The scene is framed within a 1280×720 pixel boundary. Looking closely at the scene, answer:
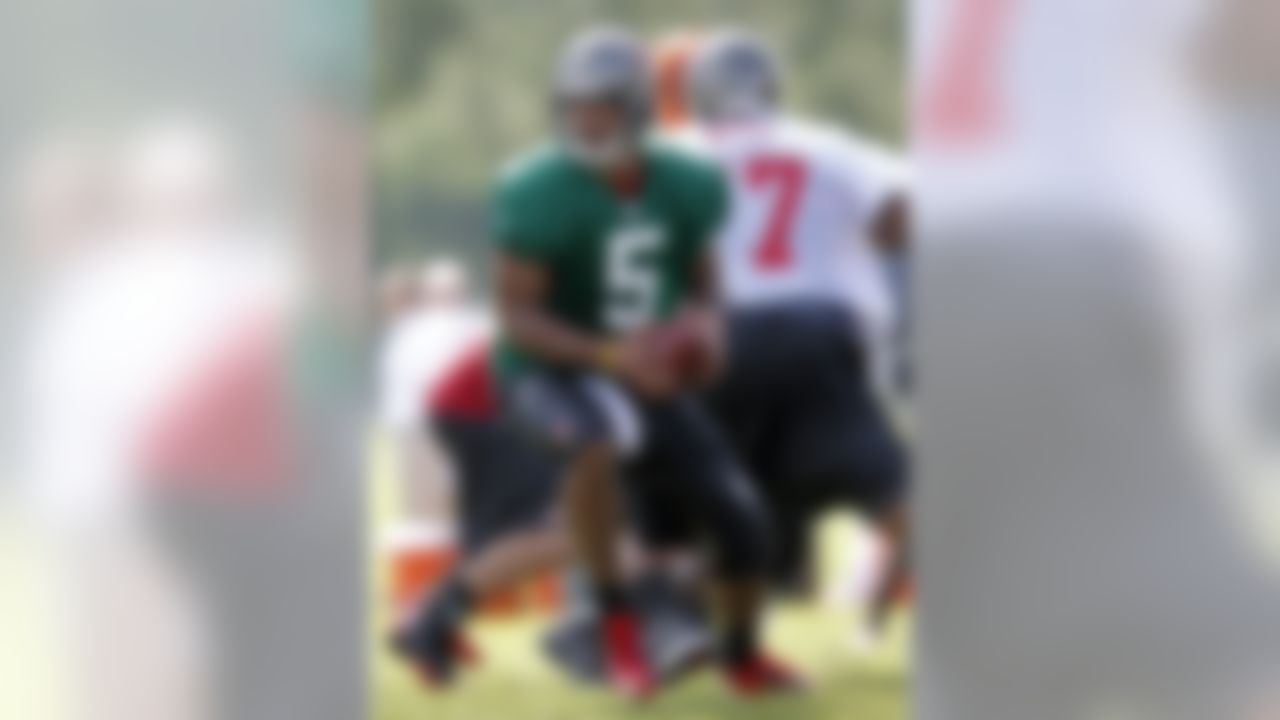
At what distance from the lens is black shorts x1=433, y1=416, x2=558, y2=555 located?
9.05 ft

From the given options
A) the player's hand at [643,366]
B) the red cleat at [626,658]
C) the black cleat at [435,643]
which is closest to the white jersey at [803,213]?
the player's hand at [643,366]

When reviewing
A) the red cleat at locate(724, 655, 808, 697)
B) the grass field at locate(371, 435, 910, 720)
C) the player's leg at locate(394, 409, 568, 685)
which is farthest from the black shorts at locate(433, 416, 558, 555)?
the red cleat at locate(724, 655, 808, 697)

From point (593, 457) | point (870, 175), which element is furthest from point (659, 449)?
point (870, 175)

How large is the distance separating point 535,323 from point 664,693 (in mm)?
522

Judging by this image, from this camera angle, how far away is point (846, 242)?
278cm

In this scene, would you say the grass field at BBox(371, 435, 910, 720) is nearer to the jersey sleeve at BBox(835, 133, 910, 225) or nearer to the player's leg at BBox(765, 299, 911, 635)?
the player's leg at BBox(765, 299, 911, 635)

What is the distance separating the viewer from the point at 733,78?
2.74 metres

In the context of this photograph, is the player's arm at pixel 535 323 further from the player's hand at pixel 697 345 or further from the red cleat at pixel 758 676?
the red cleat at pixel 758 676

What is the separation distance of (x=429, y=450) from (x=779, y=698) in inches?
22.5

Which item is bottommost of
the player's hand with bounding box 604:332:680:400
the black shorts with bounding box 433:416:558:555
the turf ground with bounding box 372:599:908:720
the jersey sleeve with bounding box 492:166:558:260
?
the turf ground with bounding box 372:599:908:720

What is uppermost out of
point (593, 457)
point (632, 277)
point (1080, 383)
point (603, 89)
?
point (603, 89)

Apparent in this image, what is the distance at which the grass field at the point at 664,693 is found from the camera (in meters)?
2.74

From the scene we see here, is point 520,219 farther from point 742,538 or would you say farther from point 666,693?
point 666,693

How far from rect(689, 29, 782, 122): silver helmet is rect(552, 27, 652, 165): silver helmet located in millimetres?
71
